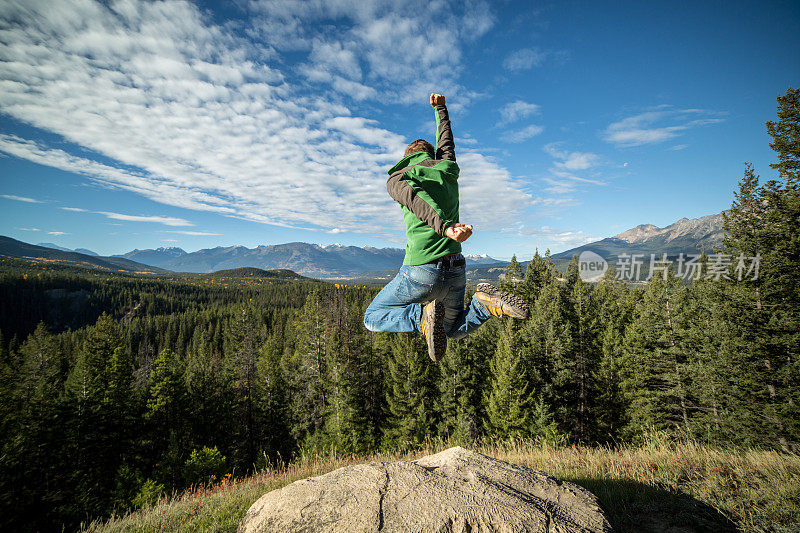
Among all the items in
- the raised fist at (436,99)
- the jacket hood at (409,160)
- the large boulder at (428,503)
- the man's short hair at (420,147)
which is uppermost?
the raised fist at (436,99)

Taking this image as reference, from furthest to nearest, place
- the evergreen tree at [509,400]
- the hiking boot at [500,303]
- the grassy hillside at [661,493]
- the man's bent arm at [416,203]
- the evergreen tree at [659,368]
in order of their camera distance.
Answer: the evergreen tree at [509,400], the evergreen tree at [659,368], the hiking boot at [500,303], the grassy hillside at [661,493], the man's bent arm at [416,203]

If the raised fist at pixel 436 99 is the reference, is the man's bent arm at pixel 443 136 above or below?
below

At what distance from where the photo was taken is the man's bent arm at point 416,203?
322 centimetres

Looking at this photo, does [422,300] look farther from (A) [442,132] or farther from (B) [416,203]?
(A) [442,132]

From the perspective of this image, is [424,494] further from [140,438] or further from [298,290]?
[298,290]

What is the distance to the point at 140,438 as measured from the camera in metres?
23.6

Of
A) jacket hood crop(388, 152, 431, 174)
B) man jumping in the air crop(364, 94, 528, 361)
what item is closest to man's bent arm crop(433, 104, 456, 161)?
man jumping in the air crop(364, 94, 528, 361)

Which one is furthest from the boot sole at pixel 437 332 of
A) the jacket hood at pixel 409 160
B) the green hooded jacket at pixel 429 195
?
the jacket hood at pixel 409 160

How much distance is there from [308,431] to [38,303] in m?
190

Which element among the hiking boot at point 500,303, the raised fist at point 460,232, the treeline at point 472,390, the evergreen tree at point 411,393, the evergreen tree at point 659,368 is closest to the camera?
the raised fist at point 460,232

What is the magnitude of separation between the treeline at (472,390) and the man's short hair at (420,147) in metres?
11.7

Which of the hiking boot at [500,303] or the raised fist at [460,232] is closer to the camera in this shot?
the raised fist at [460,232]

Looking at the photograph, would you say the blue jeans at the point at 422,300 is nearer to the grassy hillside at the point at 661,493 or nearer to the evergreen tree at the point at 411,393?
the grassy hillside at the point at 661,493

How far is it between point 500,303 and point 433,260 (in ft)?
5.08
